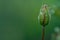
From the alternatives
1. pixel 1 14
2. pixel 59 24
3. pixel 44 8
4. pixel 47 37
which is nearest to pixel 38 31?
pixel 47 37

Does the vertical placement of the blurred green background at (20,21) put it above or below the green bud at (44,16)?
below

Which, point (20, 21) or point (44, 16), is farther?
point (20, 21)

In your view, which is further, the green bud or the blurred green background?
the blurred green background

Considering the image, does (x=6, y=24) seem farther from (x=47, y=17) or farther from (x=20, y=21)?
(x=47, y=17)

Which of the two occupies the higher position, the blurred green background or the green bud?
the green bud

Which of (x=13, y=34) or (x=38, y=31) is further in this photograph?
(x=13, y=34)

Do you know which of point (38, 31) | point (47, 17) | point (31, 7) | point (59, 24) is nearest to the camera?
point (47, 17)

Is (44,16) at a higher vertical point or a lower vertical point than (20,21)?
higher

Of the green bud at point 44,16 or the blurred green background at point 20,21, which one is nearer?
the green bud at point 44,16
